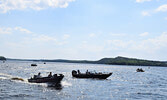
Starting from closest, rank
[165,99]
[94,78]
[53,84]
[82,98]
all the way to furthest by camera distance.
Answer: [82,98] → [165,99] → [53,84] → [94,78]

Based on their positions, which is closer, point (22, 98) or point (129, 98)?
point (22, 98)

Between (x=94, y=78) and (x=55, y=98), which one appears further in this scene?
(x=94, y=78)

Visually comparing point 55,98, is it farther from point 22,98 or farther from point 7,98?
point 7,98

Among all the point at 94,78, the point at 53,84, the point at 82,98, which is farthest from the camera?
the point at 94,78

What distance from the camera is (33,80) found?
53844 millimetres

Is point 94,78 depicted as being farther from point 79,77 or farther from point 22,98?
point 22,98

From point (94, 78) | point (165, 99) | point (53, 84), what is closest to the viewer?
point (165, 99)

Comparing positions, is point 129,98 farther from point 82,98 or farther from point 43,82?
point 43,82

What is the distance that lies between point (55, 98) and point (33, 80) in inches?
826

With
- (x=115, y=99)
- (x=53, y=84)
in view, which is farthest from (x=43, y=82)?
(x=115, y=99)

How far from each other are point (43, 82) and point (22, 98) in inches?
773

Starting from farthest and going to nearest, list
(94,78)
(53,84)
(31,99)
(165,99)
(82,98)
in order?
1. (94,78)
2. (53,84)
3. (165,99)
4. (82,98)
5. (31,99)

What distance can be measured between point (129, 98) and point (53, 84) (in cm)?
2185

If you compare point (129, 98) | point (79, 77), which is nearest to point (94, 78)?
point (79, 77)
